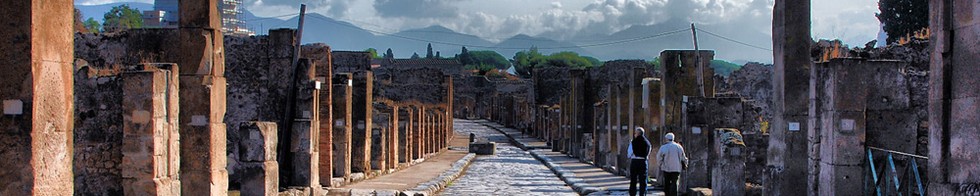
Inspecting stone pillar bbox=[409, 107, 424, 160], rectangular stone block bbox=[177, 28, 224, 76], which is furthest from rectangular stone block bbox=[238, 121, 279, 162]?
stone pillar bbox=[409, 107, 424, 160]

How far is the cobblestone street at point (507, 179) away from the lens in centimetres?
2041

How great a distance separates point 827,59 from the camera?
499 inches

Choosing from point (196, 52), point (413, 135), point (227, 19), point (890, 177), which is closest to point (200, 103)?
point (196, 52)

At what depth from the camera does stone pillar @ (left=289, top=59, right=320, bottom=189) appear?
18.6 m

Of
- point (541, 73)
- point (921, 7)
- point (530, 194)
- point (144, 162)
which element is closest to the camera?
point (144, 162)

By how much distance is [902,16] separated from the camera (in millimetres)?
42000

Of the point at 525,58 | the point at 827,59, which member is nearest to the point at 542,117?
the point at 827,59

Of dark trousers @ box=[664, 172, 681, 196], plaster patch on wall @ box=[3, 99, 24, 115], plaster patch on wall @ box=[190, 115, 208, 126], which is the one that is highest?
plaster patch on wall @ box=[3, 99, 24, 115]

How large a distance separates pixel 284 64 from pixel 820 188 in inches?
439

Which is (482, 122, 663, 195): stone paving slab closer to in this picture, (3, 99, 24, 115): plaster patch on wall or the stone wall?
the stone wall

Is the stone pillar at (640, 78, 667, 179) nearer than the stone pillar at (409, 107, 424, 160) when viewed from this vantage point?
Yes

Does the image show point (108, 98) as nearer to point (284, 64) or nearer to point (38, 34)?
point (38, 34)

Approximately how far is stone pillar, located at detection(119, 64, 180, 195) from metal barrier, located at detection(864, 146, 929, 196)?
754 cm

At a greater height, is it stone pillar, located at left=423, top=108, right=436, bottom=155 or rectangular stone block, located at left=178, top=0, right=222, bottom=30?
rectangular stone block, located at left=178, top=0, right=222, bottom=30
